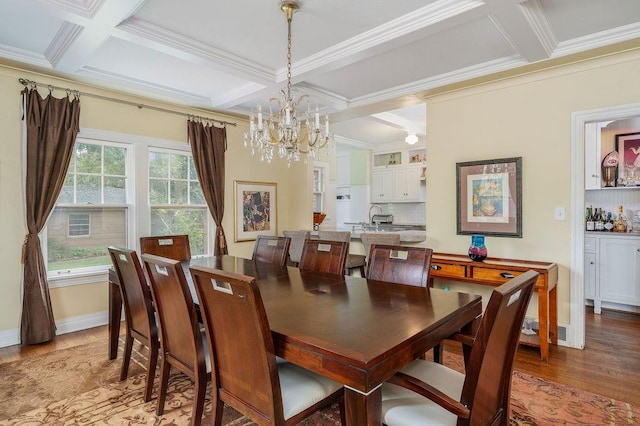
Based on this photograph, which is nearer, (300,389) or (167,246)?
(300,389)

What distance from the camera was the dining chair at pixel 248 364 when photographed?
1.33 meters

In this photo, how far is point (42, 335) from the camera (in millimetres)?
3271

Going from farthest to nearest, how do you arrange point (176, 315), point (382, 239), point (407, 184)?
point (407, 184) → point (382, 239) → point (176, 315)

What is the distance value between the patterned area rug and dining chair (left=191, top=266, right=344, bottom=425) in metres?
0.63

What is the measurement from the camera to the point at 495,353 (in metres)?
1.28

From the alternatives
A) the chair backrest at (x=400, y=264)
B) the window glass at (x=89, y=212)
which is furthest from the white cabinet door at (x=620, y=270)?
the window glass at (x=89, y=212)

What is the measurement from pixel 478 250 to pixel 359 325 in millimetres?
2119

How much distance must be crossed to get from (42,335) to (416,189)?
5729mm

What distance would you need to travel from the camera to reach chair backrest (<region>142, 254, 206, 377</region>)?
172cm

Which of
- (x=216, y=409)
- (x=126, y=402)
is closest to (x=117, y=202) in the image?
(x=126, y=402)

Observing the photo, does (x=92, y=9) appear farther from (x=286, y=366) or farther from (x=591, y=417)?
(x=591, y=417)

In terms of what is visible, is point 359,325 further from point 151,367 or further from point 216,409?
point 151,367

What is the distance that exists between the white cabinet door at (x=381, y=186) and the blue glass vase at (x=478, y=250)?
386 cm

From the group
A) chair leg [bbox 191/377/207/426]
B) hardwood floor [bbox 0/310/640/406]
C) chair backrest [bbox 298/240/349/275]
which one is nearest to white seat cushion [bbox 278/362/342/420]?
chair leg [bbox 191/377/207/426]
